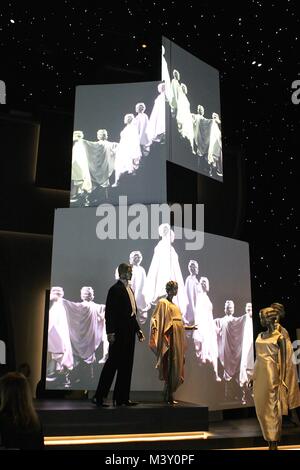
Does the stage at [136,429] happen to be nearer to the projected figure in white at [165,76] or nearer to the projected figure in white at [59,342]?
the projected figure in white at [59,342]

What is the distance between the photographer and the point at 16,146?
9.64m

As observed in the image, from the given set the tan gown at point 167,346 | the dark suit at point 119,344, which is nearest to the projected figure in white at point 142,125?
the tan gown at point 167,346

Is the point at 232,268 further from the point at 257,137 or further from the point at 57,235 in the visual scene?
the point at 257,137

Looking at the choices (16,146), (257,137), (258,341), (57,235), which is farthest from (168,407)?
(257,137)

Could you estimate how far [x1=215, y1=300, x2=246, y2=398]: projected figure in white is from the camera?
838cm

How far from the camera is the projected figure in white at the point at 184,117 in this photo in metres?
8.67

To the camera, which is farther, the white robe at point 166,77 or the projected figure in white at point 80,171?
the projected figure in white at point 80,171

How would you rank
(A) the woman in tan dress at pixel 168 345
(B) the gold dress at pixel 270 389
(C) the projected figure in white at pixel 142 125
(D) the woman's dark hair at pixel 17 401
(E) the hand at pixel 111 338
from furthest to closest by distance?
(C) the projected figure in white at pixel 142 125
(A) the woman in tan dress at pixel 168 345
(E) the hand at pixel 111 338
(B) the gold dress at pixel 270 389
(D) the woman's dark hair at pixel 17 401

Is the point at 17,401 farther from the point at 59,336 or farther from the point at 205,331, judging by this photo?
the point at 205,331

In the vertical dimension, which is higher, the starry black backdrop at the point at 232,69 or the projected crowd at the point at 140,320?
the starry black backdrop at the point at 232,69

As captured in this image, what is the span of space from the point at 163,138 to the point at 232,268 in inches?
99.1

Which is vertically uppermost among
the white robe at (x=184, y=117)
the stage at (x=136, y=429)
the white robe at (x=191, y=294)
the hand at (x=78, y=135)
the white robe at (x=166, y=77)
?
the white robe at (x=166, y=77)

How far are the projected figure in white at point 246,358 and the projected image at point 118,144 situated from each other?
9.11ft

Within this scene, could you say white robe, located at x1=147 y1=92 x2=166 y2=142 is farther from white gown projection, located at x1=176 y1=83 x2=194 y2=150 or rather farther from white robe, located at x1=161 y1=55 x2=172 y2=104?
white gown projection, located at x1=176 y1=83 x2=194 y2=150
